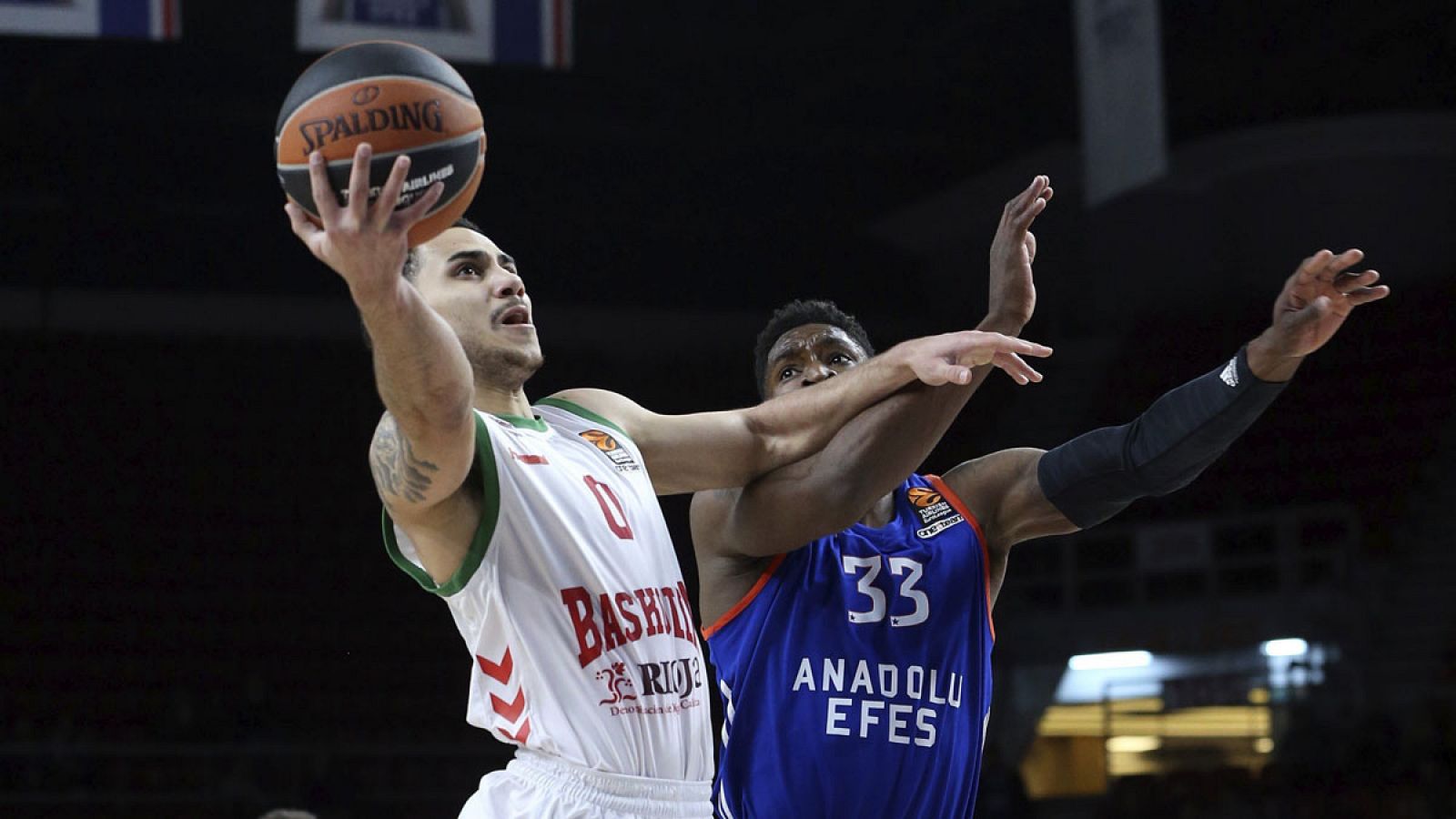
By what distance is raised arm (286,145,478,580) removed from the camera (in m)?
2.50

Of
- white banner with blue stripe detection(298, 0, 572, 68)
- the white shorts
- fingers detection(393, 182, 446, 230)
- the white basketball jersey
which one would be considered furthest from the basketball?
white banner with blue stripe detection(298, 0, 572, 68)

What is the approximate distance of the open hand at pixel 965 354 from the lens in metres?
3.46

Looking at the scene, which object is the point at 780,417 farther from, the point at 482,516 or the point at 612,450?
the point at 482,516

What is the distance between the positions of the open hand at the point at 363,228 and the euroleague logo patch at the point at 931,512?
184cm

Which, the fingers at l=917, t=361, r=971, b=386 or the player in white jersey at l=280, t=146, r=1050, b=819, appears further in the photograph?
the fingers at l=917, t=361, r=971, b=386

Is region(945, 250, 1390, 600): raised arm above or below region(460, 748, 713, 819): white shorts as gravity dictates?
above

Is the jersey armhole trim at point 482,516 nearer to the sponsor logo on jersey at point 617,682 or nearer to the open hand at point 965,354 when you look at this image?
the sponsor logo on jersey at point 617,682

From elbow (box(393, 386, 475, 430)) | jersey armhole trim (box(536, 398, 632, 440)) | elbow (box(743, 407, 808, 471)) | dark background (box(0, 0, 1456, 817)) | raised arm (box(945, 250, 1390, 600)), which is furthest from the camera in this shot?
dark background (box(0, 0, 1456, 817))

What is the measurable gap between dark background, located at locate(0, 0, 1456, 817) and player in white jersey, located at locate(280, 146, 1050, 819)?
9.52 m

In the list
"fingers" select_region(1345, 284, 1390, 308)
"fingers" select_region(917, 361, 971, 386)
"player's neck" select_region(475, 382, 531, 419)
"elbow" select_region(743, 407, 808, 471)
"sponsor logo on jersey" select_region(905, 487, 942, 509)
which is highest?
"fingers" select_region(1345, 284, 1390, 308)

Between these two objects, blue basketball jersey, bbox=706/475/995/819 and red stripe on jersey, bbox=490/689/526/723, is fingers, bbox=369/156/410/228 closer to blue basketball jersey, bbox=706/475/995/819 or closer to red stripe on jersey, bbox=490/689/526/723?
red stripe on jersey, bbox=490/689/526/723

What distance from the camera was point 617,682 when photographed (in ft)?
10.1

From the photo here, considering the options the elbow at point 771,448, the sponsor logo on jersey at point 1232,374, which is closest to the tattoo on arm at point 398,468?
the elbow at point 771,448

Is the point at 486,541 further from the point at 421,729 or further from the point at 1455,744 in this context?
the point at 421,729
